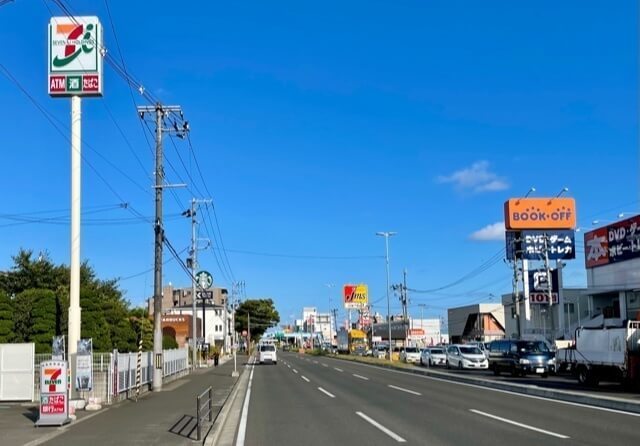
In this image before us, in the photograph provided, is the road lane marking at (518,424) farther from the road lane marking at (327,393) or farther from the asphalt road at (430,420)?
the road lane marking at (327,393)

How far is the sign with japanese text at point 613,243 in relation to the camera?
5288 centimetres

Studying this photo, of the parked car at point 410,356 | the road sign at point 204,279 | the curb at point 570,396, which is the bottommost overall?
the parked car at point 410,356

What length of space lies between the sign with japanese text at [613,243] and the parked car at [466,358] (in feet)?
54.7

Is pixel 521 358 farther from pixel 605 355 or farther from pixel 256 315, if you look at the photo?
pixel 256 315

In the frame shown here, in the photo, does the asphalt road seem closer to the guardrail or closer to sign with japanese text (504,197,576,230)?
the guardrail

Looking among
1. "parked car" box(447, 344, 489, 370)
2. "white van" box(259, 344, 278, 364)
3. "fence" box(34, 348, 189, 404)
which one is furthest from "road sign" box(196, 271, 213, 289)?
"fence" box(34, 348, 189, 404)

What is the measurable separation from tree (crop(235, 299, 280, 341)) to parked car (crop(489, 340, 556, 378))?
10387 centimetres

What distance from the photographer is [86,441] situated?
1345cm

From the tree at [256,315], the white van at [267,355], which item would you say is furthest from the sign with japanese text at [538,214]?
the tree at [256,315]

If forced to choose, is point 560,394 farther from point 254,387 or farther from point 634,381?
point 254,387

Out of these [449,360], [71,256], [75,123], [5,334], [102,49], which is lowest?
[449,360]

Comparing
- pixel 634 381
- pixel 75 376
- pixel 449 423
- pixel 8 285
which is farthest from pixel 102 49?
pixel 8 285

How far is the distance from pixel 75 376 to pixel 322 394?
944cm

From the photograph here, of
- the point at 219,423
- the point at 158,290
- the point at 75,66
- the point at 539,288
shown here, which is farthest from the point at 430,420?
the point at 539,288
